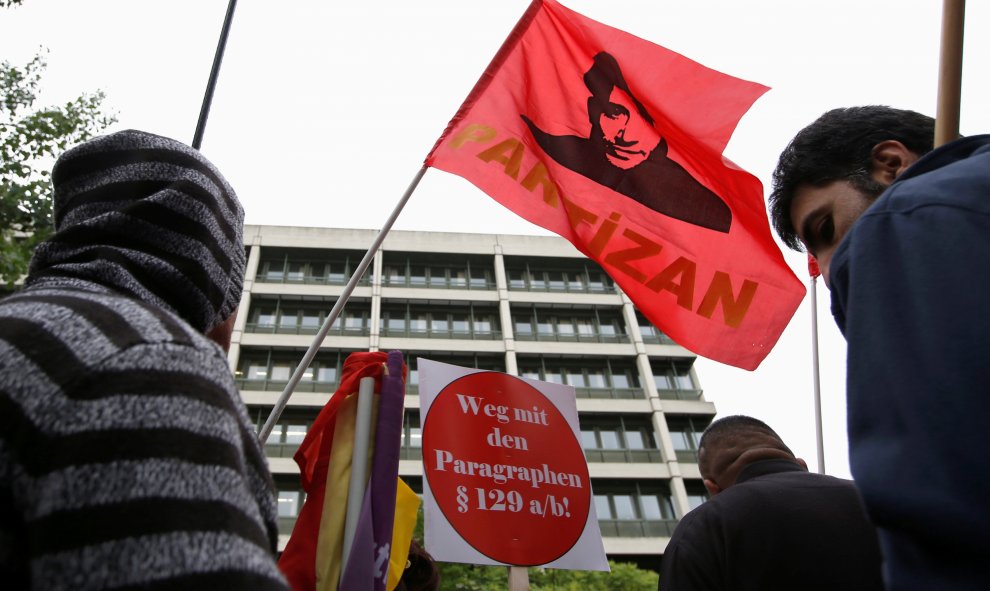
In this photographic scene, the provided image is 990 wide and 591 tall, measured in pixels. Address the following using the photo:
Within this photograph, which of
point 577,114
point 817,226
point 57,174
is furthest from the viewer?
point 577,114

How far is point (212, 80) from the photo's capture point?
2939mm

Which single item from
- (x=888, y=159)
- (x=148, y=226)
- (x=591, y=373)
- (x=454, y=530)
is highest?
(x=591, y=373)

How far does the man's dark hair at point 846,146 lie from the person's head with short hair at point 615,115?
2445mm

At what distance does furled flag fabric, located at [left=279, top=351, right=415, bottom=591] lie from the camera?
1894mm

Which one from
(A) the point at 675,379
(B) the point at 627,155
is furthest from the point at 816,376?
(A) the point at 675,379

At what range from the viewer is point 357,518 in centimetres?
195

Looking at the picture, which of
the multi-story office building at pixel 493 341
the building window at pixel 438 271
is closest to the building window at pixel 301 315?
the multi-story office building at pixel 493 341

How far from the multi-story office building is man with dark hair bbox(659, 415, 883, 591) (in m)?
23.5

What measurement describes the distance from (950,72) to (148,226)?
5.11 ft

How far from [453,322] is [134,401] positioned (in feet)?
102

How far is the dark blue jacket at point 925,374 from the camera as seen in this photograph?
695 mm

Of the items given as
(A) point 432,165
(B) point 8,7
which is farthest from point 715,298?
(B) point 8,7

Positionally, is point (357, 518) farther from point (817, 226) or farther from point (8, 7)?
point (8, 7)

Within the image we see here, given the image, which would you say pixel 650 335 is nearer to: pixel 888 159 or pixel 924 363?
pixel 888 159
